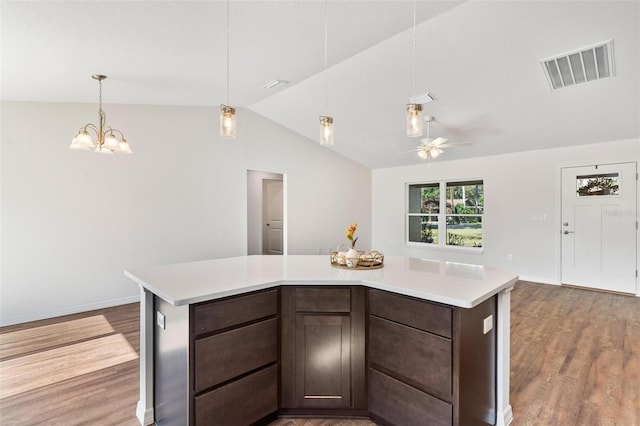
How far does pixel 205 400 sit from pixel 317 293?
0.78 m

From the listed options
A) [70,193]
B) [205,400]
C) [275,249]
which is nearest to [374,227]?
[275,249]

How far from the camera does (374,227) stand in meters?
7.89

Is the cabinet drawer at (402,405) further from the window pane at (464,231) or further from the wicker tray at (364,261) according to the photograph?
the window pane at (464,231)

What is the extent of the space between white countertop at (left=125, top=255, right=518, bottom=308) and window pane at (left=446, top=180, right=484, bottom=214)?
452cm

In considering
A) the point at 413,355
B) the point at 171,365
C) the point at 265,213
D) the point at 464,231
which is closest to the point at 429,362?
the point at 413,355

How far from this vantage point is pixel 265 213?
23.9 ft

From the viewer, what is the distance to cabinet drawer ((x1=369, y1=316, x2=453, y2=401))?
1.56 metres

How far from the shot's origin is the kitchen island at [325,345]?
1555mm

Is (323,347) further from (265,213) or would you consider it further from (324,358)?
(265,213)

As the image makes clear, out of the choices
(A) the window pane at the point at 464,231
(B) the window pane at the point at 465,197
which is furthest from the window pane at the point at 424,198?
(A) the window pane at the point at 464,231

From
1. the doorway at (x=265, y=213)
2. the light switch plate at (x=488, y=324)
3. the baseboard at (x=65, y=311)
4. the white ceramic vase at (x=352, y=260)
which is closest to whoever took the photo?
the light switch plate at (x=488, y=324)

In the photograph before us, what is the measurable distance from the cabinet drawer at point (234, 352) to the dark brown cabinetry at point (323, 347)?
102 mm

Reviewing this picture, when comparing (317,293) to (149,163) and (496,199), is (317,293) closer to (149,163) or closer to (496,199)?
(149,163)

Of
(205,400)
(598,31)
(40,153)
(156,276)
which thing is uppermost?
(598,31)
